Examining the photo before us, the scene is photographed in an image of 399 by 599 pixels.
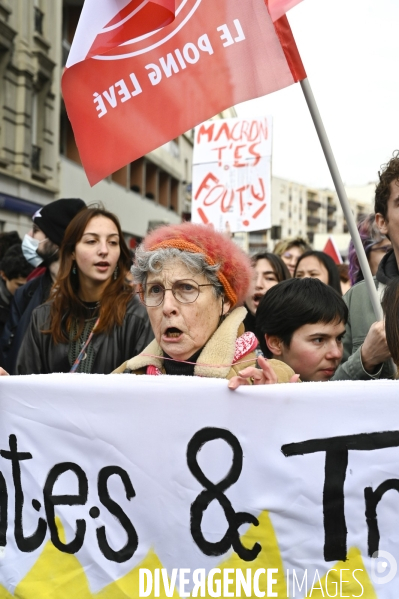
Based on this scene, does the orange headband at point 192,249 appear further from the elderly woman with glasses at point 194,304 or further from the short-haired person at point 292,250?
the short-haired person at point 292,250

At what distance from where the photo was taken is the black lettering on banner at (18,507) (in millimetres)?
2254

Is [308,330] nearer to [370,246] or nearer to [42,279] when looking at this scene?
[370,246]

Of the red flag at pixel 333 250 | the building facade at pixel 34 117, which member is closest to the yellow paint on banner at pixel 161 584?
the red flag at pixel 333 250

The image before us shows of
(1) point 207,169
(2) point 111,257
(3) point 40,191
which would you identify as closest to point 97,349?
(2) point 111,257

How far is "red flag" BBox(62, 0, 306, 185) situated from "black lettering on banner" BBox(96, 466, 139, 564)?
1.09 metres

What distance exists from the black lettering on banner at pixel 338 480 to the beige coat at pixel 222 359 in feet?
1.13

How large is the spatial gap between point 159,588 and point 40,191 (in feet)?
56.6

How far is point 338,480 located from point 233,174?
5.93 m

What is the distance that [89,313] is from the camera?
3.70 metres

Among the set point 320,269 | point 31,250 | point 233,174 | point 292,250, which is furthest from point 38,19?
point 320,269

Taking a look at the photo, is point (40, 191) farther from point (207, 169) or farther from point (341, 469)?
point (341, 469)

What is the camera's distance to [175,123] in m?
2.76

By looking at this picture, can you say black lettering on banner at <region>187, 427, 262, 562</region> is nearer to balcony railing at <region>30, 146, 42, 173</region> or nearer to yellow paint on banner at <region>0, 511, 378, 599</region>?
yellow paint on banner at <region>0, 511, 378, 599</region>

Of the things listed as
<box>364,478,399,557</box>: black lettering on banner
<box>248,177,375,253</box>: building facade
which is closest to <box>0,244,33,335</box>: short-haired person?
<box>364,478,399,557</box>: black lettering on banner
